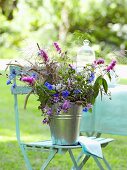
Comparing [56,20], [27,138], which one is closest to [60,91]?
[27,138]

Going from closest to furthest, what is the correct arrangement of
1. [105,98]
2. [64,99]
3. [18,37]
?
[64,99] → [105,98] → [18,37]

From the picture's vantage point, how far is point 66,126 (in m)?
2.73

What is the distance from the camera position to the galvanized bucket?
8.93 feet

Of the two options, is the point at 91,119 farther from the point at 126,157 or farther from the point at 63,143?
the point at 126,157

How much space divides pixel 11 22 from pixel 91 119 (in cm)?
1120

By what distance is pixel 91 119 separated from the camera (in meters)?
3.57

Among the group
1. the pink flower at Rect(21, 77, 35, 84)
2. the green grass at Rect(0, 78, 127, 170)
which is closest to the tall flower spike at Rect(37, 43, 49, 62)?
the pink flower at Rect(21, 77, 35, 84)

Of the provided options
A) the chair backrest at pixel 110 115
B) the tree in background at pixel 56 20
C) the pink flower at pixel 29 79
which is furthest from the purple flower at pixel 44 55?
the tree in background at pixel 56 20

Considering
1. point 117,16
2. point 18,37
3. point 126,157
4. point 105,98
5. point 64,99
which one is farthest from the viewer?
point 117,16

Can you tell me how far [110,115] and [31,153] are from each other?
161 cm

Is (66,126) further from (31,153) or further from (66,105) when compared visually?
(31,153)

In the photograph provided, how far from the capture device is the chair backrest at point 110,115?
3502mm

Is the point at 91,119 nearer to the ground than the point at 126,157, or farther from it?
farther from it

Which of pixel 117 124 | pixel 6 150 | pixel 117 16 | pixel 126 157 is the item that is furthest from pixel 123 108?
pixel 117 16
